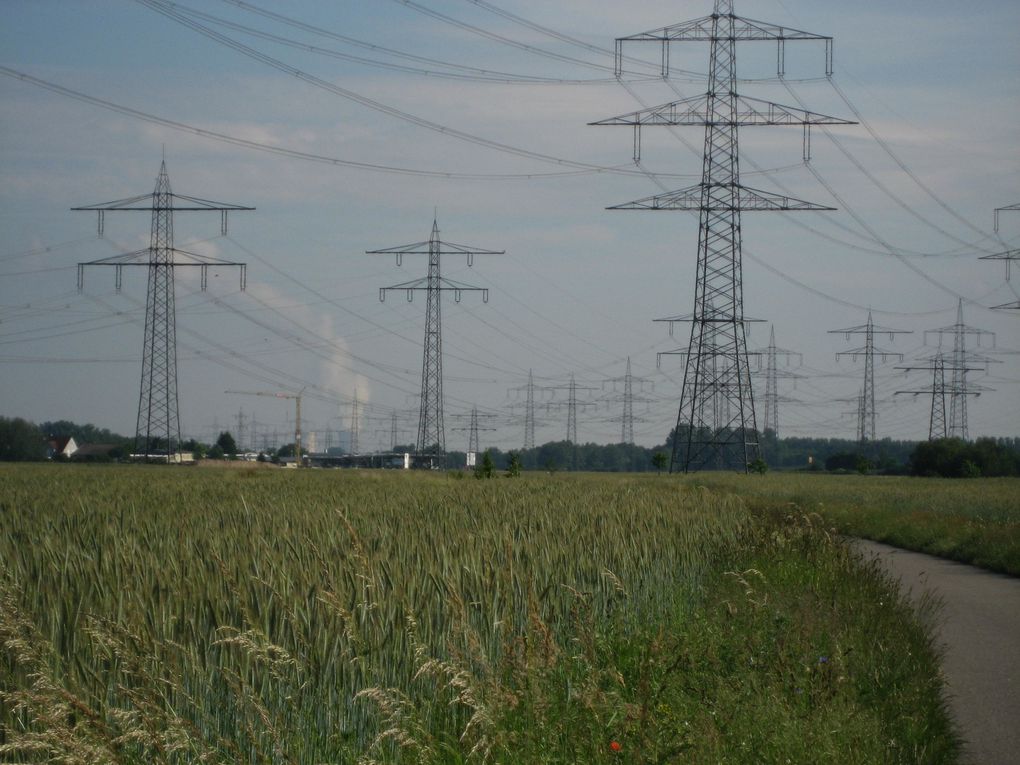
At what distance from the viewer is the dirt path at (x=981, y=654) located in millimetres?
8359

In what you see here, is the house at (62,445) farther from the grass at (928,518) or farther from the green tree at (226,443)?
the grass at (928,518)

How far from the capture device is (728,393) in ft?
157

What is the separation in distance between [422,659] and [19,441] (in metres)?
105

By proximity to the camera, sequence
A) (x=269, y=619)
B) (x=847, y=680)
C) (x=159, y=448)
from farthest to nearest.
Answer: (x=159, y=448) → (x=847, y=680) → (x=269, y=619)

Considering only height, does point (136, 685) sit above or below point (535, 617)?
below

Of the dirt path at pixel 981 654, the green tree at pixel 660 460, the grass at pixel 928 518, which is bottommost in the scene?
the dirt path at pixel 981 654

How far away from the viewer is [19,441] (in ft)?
339

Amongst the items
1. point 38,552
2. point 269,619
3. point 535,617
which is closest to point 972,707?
point 535,617

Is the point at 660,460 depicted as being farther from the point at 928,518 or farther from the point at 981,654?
the point at 981,654

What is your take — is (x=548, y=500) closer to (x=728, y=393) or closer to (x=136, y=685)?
(x=136, y=685)

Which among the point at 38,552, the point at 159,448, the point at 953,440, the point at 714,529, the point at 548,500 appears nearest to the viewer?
the point at 38,552

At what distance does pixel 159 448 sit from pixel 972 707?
68220mm

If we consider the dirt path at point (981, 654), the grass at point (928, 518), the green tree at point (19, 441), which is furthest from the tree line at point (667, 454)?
the dirt path at point (981, 654)

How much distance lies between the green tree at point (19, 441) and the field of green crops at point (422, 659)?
318 feet
